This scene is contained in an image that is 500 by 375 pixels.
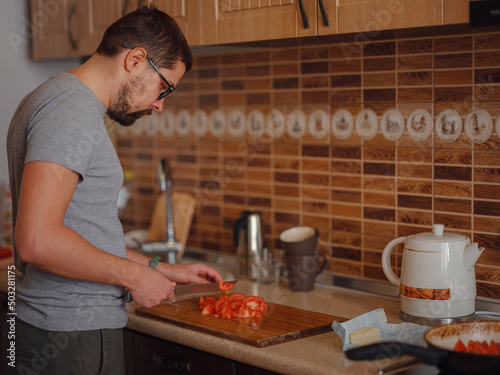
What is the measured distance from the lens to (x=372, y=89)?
1.93 meters

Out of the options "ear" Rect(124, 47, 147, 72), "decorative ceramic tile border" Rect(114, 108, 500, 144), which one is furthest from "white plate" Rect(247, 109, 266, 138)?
"ear" Rect(124, 47, 147, 72)

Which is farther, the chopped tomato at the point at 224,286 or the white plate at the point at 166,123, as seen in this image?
the white plate at the point at 166,123

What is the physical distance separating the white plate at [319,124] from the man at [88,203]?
0.64 m

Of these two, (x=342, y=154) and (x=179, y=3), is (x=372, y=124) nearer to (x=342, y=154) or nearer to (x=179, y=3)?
(x=342, y=154)

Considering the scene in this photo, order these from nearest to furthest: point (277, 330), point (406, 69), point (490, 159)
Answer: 1. point (277, 330)
2. point (490, 159)
3. point (406, 69)

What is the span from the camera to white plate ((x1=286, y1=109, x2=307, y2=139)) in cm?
214

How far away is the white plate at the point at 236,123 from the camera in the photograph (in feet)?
7.70

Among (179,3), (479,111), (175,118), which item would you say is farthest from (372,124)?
(175,118)

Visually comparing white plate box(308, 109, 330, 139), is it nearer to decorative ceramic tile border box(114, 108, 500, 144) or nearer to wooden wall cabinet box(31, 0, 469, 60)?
decorative ceramic tile border box(114, 108, 500, 144)

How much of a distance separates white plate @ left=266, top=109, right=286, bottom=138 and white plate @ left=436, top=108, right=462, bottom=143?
23.5 inches

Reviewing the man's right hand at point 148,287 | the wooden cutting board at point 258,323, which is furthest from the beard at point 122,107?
the wooden cutting board at point 258,323

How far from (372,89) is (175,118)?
3.16 ft

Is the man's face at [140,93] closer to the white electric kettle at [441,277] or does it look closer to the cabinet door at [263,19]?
the cabinet door at [263,19]

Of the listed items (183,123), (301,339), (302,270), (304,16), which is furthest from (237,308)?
(183,123)
